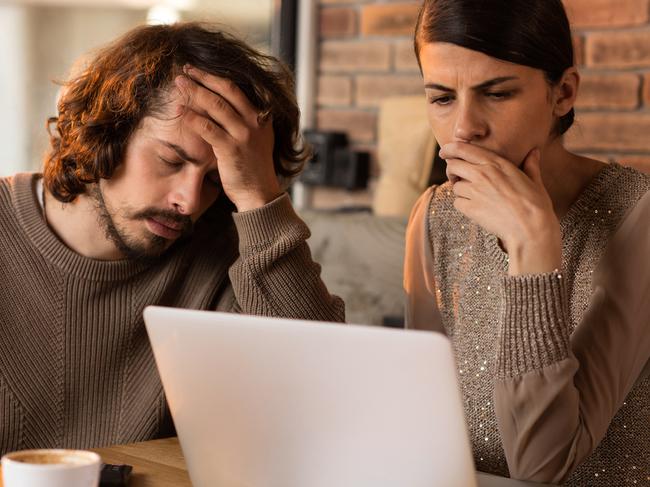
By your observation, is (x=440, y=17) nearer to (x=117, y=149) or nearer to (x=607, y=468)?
(x=117, y=149)

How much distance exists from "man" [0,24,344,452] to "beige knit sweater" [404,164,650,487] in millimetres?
200

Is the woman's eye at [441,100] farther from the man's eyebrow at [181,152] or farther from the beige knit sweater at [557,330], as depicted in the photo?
the man's eyebrow at [181,152]

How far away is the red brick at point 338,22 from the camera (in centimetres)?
345

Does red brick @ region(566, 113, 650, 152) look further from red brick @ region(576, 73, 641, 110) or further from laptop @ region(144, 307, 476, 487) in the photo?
laptop @ region(144, 307, 476, 487)

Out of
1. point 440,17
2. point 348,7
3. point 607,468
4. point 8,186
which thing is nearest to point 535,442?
point 607,468

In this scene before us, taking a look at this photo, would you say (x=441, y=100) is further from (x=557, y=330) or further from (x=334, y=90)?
(x=334, y=90)

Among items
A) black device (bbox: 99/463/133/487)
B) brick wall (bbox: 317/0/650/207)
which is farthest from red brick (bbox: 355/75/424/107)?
black device (bbox: 99/463/133/487)

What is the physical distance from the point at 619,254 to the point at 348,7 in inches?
86.8

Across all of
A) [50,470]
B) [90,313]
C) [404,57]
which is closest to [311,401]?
[50,470]

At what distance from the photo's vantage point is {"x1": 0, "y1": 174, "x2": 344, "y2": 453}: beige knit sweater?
5.24 feet

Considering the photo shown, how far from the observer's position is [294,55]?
366cm

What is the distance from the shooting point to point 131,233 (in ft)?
5.36

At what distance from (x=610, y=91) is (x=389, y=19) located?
33.7 inches

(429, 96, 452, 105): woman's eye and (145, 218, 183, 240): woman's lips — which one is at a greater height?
(429, 96, 452, 105): woman's eye
